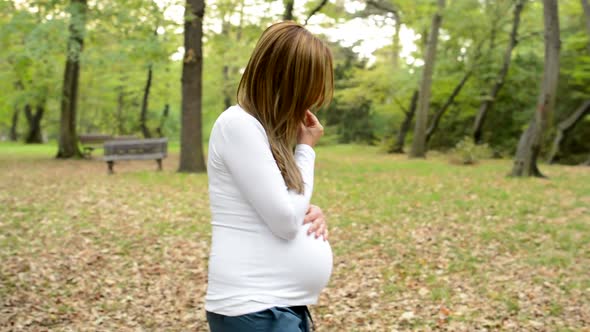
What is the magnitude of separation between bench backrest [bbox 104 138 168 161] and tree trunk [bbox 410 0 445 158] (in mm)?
12084

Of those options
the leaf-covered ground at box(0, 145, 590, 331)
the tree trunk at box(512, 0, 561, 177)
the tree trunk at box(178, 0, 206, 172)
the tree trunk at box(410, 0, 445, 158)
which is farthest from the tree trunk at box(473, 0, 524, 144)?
the tree trunk at box(178, 0, 206, 172)

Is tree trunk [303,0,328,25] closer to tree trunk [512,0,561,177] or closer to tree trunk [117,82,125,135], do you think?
tree trunk [512,0,561,177]

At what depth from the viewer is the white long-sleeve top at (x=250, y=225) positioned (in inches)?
64.6

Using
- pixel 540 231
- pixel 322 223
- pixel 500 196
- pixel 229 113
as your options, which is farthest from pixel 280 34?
pixel 500 196

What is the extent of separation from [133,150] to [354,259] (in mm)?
10736

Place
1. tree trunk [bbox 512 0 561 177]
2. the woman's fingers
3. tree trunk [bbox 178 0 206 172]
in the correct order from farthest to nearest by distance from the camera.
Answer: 1. tree trunk [bbox 178 0 206 172]
2. tree trunk [bbox 512 0 561 177]
3. the woman's fingers

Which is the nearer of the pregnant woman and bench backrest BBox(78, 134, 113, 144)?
the pregnant woman

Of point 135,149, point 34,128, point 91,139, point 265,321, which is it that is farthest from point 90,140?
point 265,321

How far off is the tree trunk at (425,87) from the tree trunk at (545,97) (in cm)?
883

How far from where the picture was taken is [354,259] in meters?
7.03

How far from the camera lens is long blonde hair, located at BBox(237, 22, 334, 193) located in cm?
170

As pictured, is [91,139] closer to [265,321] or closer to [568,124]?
[568,124]

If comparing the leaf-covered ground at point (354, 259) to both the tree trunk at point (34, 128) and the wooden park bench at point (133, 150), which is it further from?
the tree trunk at point (34, 128)

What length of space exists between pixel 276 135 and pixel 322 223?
349mm
